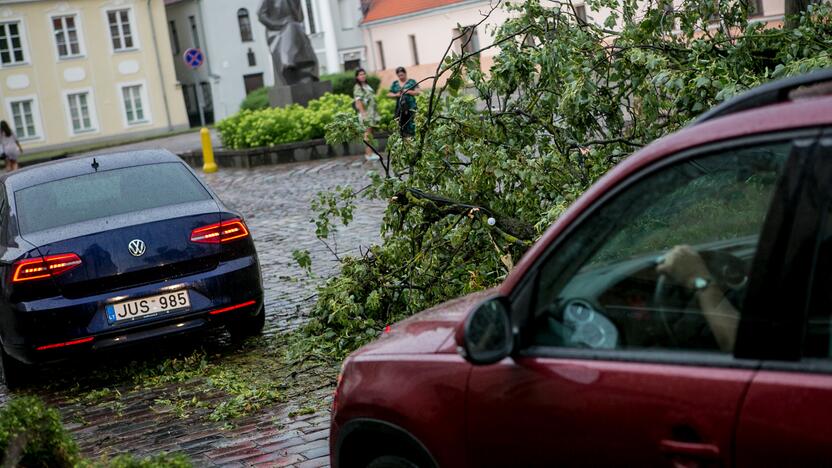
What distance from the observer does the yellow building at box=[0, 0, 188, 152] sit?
5925 cm

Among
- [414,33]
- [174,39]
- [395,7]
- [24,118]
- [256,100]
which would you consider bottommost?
[256,100]

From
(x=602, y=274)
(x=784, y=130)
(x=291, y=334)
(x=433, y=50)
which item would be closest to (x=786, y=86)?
(x=784, y=130)

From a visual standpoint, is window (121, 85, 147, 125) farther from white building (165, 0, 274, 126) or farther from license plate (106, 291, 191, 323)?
license plate (106, 291, 191, 323)

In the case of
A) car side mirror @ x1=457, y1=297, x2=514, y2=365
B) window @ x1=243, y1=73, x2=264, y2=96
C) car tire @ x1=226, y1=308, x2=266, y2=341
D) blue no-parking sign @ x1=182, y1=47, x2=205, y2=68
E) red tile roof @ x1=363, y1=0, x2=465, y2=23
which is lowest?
car tire @ x1=226, y1=308, x2=266, y2=341

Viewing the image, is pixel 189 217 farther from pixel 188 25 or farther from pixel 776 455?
pixel 188 25

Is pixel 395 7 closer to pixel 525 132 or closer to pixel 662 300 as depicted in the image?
pixel 525 132

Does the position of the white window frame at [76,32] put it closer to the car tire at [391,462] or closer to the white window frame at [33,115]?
the white window frame at [33,115]

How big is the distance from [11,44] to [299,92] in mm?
32944

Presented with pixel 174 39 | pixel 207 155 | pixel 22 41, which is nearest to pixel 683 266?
pixel 207 155

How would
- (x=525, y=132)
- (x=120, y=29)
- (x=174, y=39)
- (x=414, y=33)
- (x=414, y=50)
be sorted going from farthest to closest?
→ (x=174, y=39) < (x=414, y=50) < (x=414, y=33) < (x=120, y=29) < (x=525, y=132)

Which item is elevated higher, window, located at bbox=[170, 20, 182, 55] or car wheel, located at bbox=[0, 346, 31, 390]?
window, located at bbox=[170, 20, 182, 55]

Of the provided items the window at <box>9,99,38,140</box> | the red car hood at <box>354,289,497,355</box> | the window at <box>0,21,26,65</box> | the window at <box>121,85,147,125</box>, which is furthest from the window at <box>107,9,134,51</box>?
the red car hood at <box>354,289,497,355</box>

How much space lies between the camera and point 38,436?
16.8 ft

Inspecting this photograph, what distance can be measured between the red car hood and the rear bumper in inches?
163
